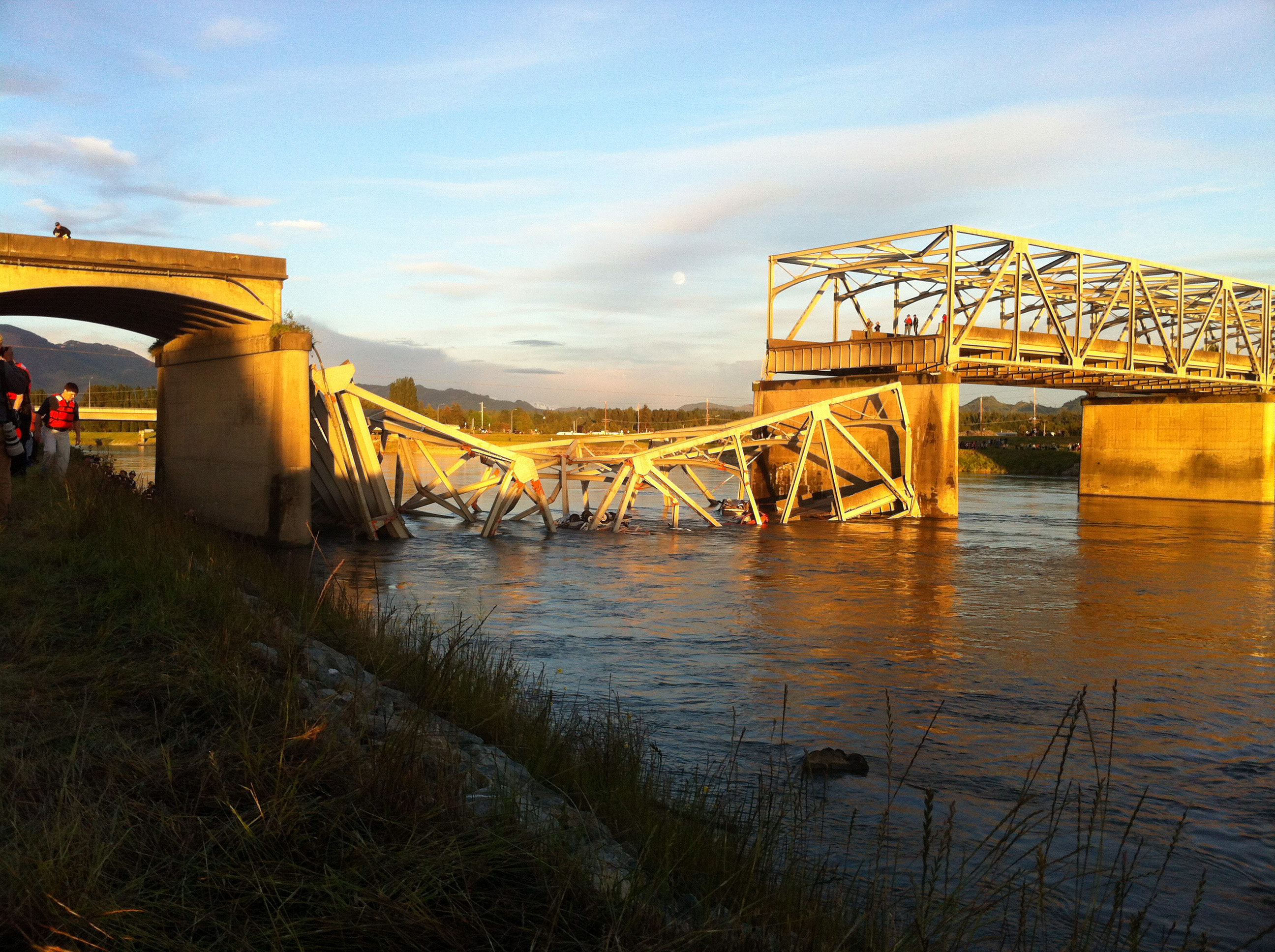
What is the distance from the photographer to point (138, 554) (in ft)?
33.8

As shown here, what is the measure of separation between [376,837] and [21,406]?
42.7ft

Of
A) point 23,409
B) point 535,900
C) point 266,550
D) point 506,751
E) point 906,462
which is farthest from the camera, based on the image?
point 906,462

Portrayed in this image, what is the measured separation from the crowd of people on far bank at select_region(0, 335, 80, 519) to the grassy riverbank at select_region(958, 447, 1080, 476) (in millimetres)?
65739

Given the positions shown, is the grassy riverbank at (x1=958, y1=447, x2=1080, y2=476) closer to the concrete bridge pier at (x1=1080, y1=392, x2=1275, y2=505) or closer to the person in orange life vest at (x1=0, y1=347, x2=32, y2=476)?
the concrete bridge pier at (x1=1080, y1=392, x2=1275, y2=505)

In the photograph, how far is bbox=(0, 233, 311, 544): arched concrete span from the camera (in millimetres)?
21625

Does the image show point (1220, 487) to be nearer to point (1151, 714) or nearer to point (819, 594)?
point (819, 594)

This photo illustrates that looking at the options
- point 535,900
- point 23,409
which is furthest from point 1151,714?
point 23,409

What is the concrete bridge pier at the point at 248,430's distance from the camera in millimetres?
22609

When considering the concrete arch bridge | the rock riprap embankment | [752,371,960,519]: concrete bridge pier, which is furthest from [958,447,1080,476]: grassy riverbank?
the rock riprap embankment

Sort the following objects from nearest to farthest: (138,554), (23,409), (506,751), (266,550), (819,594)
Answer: (506,751) < (138,554) < (23,409) < (819,594) < (266,550)

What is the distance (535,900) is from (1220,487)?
182 ft

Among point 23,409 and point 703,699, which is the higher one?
point 23,409

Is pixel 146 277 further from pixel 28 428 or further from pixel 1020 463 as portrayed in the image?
pixel 1020 463

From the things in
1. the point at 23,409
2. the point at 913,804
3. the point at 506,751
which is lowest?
the point at 913,804
